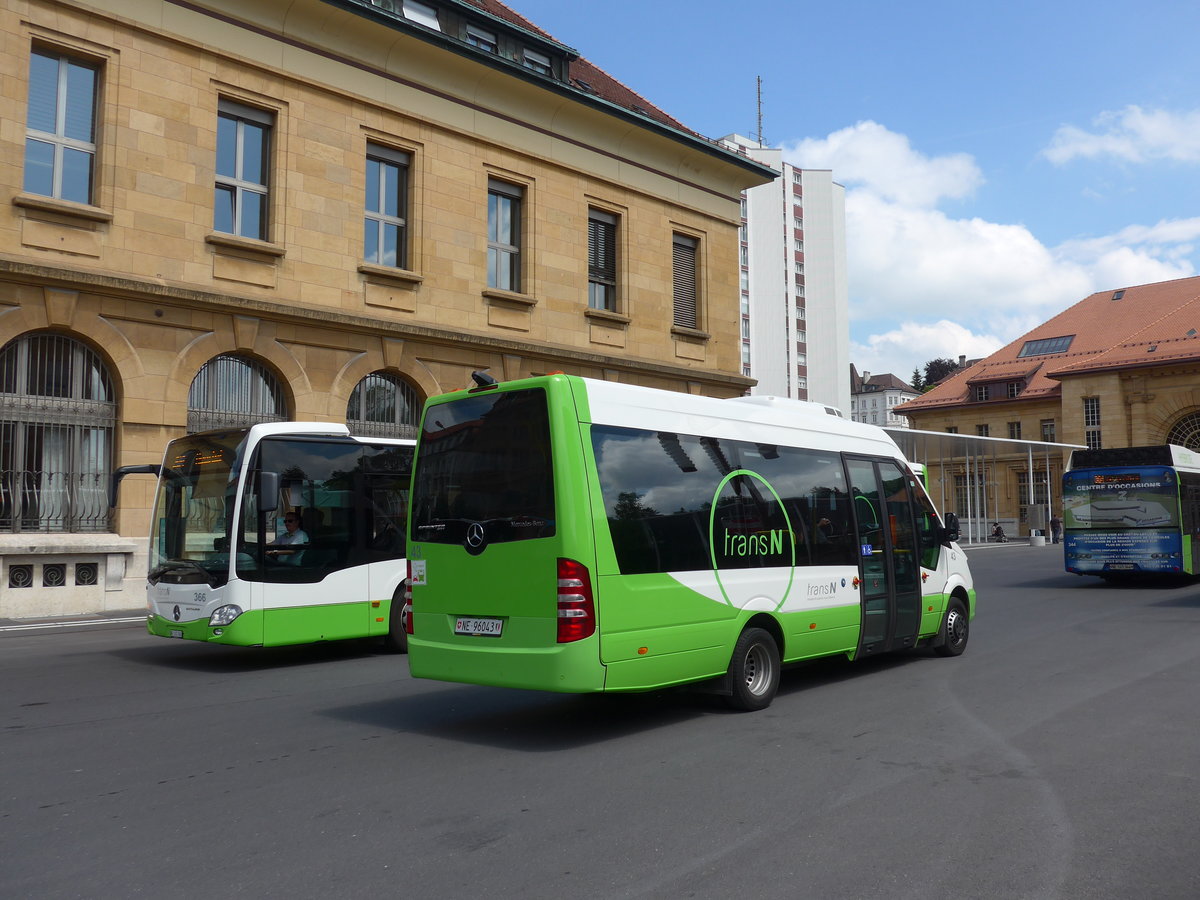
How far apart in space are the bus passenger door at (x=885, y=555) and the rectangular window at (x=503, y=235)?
15752mm

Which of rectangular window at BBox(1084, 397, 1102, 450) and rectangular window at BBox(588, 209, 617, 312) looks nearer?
rectangular window at BBox(588, 209, 617, 312)

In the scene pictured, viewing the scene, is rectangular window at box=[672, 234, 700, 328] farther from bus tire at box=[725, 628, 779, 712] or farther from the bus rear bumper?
the bus rear bumper

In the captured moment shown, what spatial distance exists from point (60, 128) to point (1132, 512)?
2263cm

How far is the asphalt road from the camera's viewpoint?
183 inches

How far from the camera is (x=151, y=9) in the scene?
19.4 meters

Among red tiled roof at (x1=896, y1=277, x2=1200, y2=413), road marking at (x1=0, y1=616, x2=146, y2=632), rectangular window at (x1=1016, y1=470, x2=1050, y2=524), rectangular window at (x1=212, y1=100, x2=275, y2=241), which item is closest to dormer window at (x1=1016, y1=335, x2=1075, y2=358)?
red tiled roof at (x1=896, y1=277, x2=1200, y2=413)

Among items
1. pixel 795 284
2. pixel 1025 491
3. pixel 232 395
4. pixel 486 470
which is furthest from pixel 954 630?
pixel 795 284

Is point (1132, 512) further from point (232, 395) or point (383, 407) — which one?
point (232, 395)

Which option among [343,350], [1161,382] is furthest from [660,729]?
[1161,382]

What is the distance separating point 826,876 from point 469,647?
387 cm

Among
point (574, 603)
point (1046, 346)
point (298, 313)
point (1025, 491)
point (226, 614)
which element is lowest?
point (226, 614)

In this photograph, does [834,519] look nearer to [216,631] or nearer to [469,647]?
[469,647]

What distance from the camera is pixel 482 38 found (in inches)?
1001

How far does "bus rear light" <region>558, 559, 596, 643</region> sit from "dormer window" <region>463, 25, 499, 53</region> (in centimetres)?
2042
